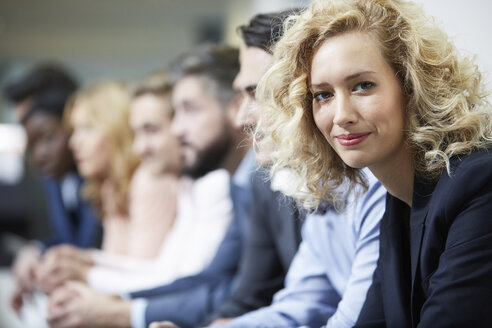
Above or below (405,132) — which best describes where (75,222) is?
above

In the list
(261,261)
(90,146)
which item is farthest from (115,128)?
(261,261)

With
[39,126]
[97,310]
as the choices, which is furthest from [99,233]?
[97,310]

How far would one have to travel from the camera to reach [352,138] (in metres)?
0.78

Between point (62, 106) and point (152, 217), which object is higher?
point (62, 106)

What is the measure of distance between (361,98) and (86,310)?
108 cm

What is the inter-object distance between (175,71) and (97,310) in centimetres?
67

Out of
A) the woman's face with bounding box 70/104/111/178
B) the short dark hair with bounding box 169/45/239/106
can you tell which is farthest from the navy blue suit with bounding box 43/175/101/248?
the short dark hair with bounding box 169/45/239/106

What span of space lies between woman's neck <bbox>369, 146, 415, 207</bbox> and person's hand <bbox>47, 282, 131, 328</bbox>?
2.96ft

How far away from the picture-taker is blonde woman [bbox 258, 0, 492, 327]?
0.69 m

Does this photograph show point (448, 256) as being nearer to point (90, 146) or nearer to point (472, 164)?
point (472, 164)

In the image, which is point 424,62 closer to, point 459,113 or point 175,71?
point 459,113

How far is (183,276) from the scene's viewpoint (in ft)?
5.24

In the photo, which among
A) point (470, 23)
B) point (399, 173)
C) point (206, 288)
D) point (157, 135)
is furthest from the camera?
point (157, 135)

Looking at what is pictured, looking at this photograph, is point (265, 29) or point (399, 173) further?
point (265, 29)
